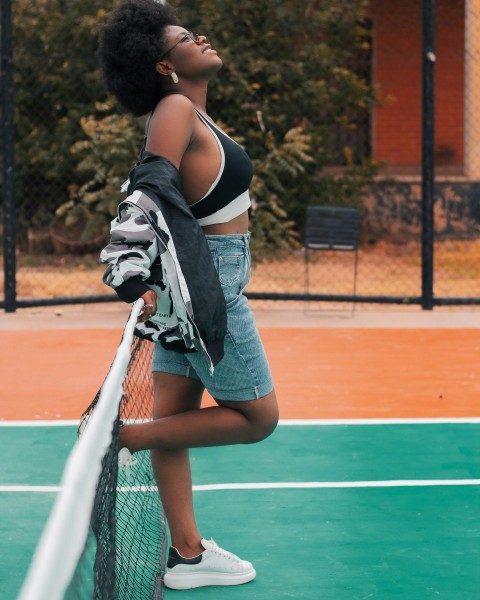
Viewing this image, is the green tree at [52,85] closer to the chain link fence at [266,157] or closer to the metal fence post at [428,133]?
the chain link fence at [266,157]

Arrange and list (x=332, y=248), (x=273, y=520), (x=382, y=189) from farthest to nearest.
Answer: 1. (x=382, y=189)
2. (x=332, y=248)
3. (x=273, y=520)

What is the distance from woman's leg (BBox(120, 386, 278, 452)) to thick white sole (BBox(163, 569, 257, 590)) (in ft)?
1.71

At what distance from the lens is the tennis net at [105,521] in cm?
182

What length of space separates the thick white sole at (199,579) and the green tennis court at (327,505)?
0.03 metres

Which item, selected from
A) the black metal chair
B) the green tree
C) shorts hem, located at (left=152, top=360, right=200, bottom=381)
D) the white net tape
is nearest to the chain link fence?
the green tree

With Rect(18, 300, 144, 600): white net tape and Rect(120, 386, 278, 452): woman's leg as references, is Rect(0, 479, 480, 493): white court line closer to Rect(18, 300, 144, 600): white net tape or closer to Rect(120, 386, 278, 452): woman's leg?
Rect(120, 386, 278, 452): woman's leg

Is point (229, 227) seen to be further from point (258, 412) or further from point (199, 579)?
point (199, 579)

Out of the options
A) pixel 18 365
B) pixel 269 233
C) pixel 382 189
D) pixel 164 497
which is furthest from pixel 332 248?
pixel 164 497

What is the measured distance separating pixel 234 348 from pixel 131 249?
563 mm

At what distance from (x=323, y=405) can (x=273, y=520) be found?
8.24 feet

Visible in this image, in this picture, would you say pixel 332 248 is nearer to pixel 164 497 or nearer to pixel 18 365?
pixel 18 365

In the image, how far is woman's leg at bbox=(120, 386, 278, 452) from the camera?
4.12m

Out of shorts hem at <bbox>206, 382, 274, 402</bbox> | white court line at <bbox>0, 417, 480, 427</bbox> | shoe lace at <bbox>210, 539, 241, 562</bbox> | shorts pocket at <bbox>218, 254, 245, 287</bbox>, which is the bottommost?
white court line at <bbox>0, 417, 480, 427</bbox>

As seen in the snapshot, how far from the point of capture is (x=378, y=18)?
18.8 meters
